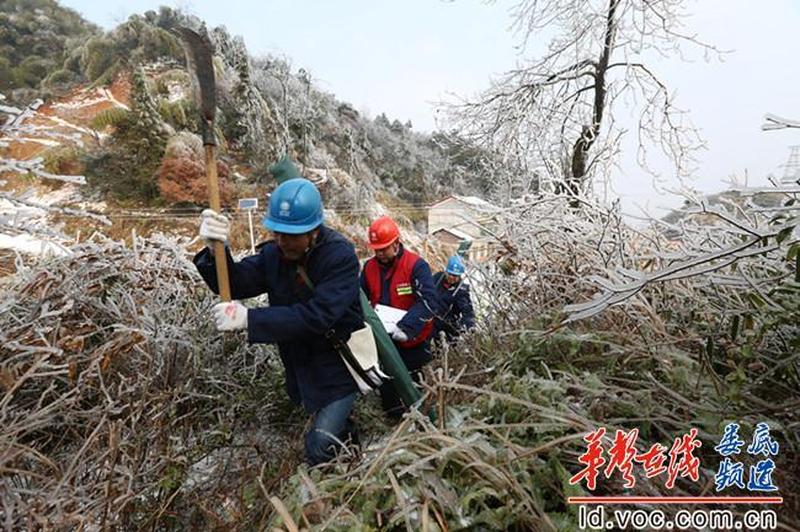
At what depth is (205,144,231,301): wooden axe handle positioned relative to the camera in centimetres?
214

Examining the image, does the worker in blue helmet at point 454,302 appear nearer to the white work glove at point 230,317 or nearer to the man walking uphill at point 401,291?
the man walking uphill at point 401,291

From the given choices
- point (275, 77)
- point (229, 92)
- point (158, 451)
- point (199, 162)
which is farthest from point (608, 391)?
point (275, 77)

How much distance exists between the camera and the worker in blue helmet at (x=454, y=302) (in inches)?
142

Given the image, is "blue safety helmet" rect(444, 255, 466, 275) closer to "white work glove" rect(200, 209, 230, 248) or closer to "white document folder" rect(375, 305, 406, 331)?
"white document folder" rect(375, 305, 406, 331)

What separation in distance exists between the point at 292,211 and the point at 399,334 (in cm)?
152

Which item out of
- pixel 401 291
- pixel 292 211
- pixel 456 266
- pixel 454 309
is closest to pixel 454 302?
pixel 454 309

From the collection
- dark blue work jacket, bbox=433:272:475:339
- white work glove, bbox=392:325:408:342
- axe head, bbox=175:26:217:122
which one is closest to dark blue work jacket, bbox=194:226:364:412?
axe head, bbox=175:26:217:122

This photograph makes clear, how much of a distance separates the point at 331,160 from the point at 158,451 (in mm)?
21386

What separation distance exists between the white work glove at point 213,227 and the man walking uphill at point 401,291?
1419 mm

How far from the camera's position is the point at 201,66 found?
219 centimetres

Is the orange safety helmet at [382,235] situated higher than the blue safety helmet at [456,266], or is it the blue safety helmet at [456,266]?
the orange safety helmet at [382,235]

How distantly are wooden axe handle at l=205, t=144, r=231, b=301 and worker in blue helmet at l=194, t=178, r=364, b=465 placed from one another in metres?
0.05

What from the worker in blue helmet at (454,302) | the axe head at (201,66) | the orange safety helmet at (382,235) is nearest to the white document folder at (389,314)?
the worker in blue helmet at (454,302)

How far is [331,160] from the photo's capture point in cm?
2228
